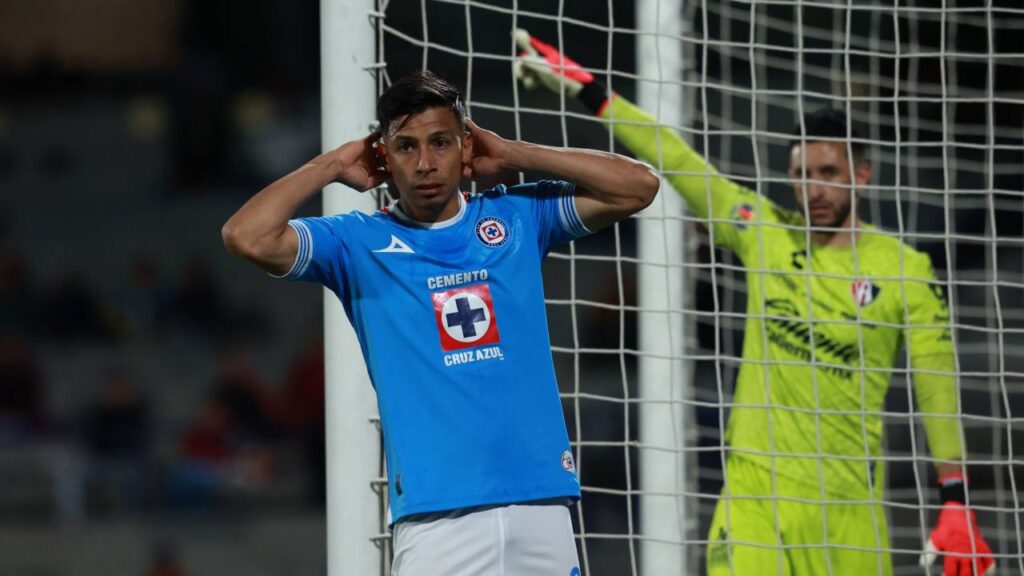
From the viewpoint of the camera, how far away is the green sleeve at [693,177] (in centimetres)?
439

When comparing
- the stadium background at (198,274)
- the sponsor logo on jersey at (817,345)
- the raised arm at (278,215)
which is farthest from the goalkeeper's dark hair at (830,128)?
the raised arm at (278,215)

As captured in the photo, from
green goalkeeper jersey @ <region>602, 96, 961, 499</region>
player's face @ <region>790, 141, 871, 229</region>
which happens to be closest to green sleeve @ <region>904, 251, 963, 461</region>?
green goalkeeper jersey @ <region>602, 96, 961, 499</region>

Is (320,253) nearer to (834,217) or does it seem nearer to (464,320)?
(464,320)

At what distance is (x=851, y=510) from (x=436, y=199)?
2108mm

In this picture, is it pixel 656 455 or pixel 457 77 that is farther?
pixel 457 77

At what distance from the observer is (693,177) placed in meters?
4.42

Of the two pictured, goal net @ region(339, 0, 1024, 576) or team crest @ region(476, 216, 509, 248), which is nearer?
team crest @ region(476, 216, 509, 248)

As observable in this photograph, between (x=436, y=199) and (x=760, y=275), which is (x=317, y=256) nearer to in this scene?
(x=436, y=199)

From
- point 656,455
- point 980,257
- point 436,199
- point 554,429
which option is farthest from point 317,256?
point 980,257

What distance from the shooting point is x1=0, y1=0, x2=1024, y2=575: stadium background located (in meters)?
8.82

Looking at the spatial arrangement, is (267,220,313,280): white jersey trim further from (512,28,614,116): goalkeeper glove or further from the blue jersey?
(512,28,614,116): goalkeeper glove

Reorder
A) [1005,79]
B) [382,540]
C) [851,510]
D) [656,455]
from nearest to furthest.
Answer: [382,540], [851,510], [656,455], [1005,79]

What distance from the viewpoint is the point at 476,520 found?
2822mm

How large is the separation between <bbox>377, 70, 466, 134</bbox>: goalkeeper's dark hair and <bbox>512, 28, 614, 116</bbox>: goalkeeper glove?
1.34 meters
